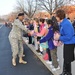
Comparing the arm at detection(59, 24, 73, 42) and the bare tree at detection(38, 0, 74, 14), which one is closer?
the arm at detection(59, 24, 73, 42)

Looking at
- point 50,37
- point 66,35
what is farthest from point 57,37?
point 50,37

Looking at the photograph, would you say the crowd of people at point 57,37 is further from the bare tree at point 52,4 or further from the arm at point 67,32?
the bare tree at point 52,4

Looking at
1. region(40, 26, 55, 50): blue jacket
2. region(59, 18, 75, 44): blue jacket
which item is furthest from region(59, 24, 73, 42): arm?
region(40, 26, 55, 50): blue jacket

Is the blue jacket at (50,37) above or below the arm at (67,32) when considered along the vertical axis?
below

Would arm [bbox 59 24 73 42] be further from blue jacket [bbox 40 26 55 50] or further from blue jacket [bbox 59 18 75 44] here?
blue jacket [bbox 40 26 55 50]

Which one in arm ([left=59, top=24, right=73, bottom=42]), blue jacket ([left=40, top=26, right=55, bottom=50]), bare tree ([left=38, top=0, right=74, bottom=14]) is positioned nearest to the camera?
arm ([left=59, top=24, right=73, bottom=42])

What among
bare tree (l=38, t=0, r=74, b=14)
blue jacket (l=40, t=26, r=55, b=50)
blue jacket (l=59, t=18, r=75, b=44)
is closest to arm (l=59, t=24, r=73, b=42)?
blue jacket (l=59, t=18, r=75, b=44)

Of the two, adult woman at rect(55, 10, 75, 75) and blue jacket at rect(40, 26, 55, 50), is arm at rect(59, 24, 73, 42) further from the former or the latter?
blue jacket at rect(40, 26, 55, 50)

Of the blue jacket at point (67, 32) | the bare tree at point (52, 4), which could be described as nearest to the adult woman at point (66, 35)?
the blue jacket at point (67, 32)

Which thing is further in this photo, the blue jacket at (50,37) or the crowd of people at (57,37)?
the blue jacket at (50,37)

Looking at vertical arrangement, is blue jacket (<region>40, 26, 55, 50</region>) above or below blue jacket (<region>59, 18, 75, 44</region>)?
below

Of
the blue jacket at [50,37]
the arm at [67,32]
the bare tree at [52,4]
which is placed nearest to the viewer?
the arm at [67,32]

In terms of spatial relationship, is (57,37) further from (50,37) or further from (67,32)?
(50,37)

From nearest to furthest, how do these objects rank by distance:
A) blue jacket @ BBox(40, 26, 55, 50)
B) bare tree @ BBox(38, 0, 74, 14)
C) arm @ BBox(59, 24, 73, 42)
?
arm @ BBox(59, 24, 73, 42) < blue jacket @ BBox(40, 26, 55, 50) < bare tree @ BBox(38, 0, 74, 14)
